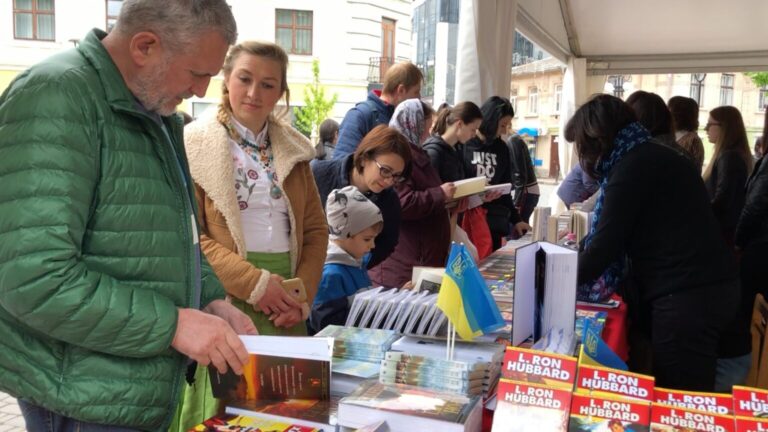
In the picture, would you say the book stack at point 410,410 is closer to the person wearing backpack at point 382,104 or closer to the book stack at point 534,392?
the book stack at point 534,392

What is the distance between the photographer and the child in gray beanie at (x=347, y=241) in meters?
2.17

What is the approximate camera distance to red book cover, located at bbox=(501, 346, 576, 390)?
112 cm

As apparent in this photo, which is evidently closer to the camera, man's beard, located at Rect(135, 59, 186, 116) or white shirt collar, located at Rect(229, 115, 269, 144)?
man's beard, located at Rect(135, 59, 186, 116)

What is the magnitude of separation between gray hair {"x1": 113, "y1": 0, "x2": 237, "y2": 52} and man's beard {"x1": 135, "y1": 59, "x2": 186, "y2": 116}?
0.05 meters

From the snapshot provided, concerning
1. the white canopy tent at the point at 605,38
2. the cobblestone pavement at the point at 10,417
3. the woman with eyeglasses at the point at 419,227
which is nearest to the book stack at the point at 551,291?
the woman with eyeglasses at the point at 419,227

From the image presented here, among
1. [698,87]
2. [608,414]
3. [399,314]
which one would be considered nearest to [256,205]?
[399,314]

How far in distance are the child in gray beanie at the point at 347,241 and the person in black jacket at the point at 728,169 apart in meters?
2.67

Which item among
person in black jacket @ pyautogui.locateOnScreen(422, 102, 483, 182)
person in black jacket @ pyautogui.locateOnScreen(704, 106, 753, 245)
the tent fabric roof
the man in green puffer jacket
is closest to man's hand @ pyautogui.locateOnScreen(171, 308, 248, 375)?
the man in green puffer jacket

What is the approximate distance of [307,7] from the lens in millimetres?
18141

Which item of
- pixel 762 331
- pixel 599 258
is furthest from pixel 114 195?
pixel 762 331

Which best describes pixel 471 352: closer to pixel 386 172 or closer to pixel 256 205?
pixel 256 205

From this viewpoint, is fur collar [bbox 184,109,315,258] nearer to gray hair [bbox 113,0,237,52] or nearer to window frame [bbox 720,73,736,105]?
gray hair [bbox 113,0,237,52]

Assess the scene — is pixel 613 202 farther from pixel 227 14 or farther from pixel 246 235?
pixel 227 14

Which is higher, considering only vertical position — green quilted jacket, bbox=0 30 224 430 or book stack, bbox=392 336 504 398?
green quilted jacket, bbox=0 30 224 430
